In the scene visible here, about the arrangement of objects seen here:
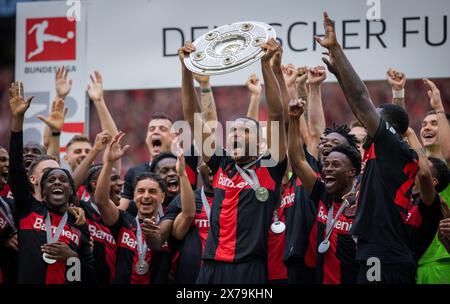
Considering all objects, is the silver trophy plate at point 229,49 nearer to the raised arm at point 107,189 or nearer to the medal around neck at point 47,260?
the raised arm at point 107,189

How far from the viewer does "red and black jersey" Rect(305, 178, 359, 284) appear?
255 inches

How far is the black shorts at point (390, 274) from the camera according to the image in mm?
5801

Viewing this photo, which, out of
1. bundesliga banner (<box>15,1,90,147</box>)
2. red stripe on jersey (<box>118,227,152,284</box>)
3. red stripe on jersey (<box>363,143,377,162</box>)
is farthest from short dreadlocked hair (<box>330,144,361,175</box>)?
bundesliga banner (<box>15,1,90,147</box>)

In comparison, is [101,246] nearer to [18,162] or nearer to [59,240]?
[59,240]

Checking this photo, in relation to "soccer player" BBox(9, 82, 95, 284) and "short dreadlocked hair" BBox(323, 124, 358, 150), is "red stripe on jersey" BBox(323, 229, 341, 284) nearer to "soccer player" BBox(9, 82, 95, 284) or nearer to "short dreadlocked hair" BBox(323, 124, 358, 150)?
"short dreadlocked hair" BBox(323, 124, 358, 150)

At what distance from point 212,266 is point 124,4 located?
4038 mm

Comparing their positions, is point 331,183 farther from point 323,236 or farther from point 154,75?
point 154,75

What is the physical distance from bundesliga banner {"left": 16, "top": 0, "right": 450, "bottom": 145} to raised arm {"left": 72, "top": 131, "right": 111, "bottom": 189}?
5.30 feet

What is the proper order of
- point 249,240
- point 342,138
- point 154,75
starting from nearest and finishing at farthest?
1. point 249,240
2. point 342,138
3. point 154,75

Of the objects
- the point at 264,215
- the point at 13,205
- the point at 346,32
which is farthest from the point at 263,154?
the point at 346,32

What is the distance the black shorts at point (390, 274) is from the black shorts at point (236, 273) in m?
0.80

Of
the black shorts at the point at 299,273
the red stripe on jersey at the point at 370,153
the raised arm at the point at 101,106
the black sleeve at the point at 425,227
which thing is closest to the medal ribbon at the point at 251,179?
Result: the black shorts at the point at 299,273

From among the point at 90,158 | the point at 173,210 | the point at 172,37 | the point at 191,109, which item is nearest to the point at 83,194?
the point at 90,158

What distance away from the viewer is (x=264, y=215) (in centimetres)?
649
